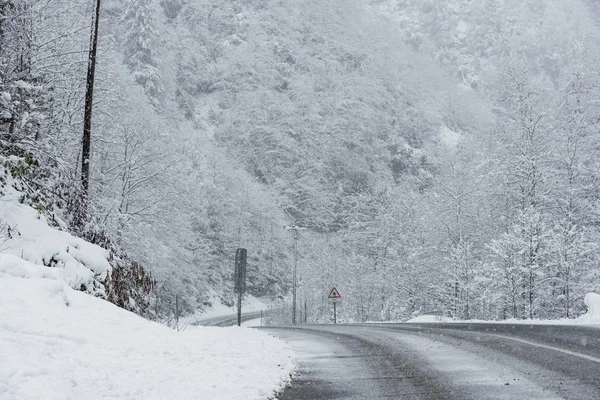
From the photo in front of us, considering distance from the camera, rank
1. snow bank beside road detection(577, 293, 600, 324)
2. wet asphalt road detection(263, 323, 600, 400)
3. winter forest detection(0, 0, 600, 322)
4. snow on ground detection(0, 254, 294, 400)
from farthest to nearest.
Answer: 1. winter forest detection(0, 0, 600, 322)
2. snow bank beside road detection(577, 293, 600, 324)
3. wet asphalt road detection(263, 323, 600, 400)
4. snow on ground detection(0, 254, 294, 400)

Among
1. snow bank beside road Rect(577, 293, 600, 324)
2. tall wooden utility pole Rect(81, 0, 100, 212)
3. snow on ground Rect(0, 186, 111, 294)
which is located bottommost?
snow bank beside road Rect(577, 293, 600, 324)

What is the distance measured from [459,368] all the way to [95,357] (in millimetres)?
4713

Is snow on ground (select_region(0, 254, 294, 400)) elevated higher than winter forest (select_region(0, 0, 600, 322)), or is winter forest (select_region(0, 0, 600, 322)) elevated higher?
winter forest (select_region(0, 0, 600, 322))

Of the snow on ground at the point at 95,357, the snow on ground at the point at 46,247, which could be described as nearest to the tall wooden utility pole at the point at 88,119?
the snow on ground at the point at 46,247

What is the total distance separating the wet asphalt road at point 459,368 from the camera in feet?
18.0

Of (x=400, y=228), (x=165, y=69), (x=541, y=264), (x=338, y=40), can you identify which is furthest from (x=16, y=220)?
(x=338, y=40)

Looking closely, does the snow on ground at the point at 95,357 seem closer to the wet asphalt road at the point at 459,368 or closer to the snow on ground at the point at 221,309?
the wet asphalt road at the point at 459,368

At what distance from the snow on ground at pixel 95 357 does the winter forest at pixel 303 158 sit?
12.9 ft

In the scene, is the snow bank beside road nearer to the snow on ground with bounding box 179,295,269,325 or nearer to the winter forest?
the winter forest

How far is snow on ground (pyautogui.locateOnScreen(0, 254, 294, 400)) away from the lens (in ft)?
13.9

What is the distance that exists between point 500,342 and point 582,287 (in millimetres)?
14371

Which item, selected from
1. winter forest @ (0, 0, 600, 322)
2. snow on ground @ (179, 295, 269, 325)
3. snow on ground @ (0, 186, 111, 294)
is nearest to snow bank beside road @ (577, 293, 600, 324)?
winter forest @ (0, 0, 600, 322)

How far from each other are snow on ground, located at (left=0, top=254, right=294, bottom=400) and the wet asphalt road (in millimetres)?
739

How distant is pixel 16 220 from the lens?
35.3 ft
